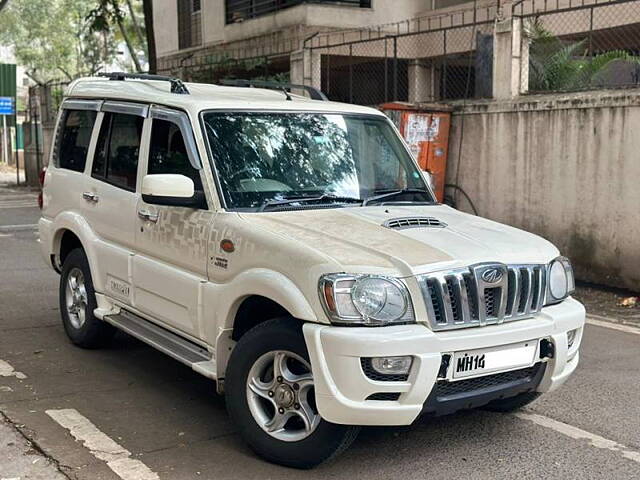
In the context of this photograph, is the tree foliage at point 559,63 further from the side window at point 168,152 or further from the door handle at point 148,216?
the door handle at point 148,216

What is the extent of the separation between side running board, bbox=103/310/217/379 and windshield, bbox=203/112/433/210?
35.7 inches

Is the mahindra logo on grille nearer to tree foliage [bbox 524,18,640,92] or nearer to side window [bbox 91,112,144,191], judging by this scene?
side window [bbox 91,112,144,191]

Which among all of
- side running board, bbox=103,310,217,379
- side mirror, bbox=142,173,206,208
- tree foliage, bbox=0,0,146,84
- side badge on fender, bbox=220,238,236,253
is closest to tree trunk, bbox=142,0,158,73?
side running board, bbox=103,310,217,379

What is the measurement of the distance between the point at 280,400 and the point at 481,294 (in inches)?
45.6

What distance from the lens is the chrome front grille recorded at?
381 cm

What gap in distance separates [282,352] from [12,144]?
39.5 metres

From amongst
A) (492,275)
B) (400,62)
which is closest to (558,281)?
(492,275)

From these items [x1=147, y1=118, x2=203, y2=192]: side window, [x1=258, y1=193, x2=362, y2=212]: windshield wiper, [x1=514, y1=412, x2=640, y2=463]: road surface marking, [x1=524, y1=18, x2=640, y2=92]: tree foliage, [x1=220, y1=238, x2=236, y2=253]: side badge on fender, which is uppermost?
[x1=524, y1=18, x2=640, y2=92]: tree foliage

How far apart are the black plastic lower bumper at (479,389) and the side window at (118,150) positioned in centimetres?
273

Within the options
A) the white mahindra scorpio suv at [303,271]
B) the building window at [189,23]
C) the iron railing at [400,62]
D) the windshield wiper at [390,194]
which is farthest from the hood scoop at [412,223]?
the building window at [189,23]

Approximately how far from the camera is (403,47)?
15.9m

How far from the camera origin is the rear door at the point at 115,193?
18.0 feet

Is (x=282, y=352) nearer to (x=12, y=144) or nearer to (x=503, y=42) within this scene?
(x=503, y=42)

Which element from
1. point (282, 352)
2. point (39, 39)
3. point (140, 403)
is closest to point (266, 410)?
point (282, 352)
